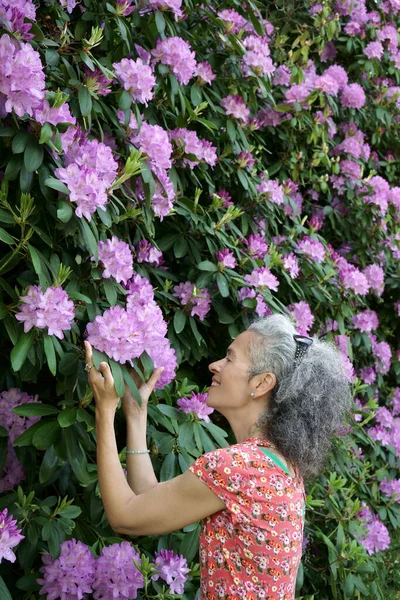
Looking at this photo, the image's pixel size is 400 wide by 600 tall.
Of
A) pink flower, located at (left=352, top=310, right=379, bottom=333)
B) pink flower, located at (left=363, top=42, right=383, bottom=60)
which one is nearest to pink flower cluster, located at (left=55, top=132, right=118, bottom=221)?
pink flower, located at (left=352, top=310, right=379, bottom=333)

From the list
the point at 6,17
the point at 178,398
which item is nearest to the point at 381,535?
the point at 178,398

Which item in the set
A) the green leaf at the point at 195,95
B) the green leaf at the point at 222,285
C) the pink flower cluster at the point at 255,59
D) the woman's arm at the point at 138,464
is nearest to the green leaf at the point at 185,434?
the woman's arm at the point at 138,464

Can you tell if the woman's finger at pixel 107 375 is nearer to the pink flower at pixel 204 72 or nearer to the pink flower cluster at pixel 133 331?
the pink flower cluster at pixel 133 331

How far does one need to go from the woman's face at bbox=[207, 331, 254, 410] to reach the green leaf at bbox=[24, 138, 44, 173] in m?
0.66

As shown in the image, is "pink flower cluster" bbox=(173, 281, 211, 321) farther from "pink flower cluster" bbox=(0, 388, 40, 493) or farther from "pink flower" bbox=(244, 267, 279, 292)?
"pink flower cluster" bbox=(0, 388, 40, 493)

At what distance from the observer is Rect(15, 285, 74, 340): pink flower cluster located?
1712 millimetres

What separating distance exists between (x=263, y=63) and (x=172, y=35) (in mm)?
594

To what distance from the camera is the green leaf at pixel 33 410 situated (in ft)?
6.20

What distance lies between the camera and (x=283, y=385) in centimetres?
188

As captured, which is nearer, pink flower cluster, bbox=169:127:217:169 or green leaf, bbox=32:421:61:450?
green leaf, bbox=32:421:61:450

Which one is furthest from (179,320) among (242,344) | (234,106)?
(234,106)

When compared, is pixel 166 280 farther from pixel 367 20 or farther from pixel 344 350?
pixel 367 20

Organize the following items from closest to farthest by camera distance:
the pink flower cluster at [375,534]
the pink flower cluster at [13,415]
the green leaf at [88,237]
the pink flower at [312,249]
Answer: the green leaf at [88,237]
the pink flower cluster at [13,415]
the pink flower at [312,249]
the pink flower cluster at [375,534]

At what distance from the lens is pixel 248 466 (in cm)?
173
